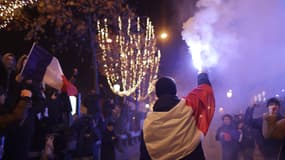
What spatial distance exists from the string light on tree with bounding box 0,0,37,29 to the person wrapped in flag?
11.9 m

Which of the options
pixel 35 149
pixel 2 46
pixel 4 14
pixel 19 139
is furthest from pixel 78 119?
pixel 2 46

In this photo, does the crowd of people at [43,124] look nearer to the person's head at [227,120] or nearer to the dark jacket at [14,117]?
the dark jacket at [14,117]

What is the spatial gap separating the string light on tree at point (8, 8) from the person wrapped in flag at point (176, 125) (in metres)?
11.9

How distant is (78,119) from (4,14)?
6.70 metres

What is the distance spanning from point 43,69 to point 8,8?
9.66 metres

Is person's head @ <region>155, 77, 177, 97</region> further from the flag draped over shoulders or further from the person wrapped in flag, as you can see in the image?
the flag draped over shoulders

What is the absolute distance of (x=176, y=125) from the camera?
5062mm

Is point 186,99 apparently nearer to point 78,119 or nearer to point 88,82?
point 78,119

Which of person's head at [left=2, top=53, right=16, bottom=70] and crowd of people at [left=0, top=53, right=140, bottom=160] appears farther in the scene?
person's head at [left=2, top=53, right=16, bottom=70]

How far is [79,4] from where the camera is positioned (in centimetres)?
1858

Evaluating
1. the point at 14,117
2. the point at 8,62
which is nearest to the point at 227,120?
the point at 8,62

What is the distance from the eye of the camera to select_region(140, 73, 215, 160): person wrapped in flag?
5027 millimetres

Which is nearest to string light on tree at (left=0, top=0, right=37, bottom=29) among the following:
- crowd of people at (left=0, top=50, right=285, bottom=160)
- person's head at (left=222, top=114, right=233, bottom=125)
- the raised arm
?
crowd of people at (left=0, top=50, right=285, bottom=160)

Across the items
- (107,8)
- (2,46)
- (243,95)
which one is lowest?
(243,95)
